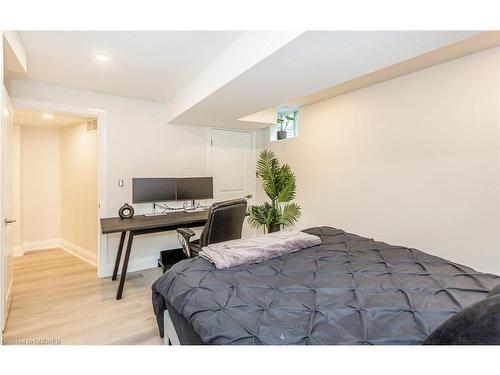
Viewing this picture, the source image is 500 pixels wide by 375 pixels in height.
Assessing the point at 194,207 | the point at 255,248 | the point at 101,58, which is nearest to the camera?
the point at 255,248

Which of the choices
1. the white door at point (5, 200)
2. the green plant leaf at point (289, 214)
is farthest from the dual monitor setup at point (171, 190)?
the white door at point (5, 200)

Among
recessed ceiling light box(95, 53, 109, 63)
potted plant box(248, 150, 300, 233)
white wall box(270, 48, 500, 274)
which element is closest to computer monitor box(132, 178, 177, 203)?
potted plant box(248, 150, 300, 233)

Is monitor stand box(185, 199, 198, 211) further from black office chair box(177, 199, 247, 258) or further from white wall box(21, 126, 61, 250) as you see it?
white wall box(21, 126, 61, 250)

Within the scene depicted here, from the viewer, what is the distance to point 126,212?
3.20 m

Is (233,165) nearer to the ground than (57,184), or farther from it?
farther from it

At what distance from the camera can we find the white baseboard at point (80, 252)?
3.62m

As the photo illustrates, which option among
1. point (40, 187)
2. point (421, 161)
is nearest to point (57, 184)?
point (40, 187)

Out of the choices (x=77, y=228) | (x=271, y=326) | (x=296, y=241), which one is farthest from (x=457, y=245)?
(x=77, y=228)

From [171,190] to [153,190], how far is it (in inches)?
9.3

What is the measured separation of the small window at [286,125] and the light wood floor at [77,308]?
277 centimetres

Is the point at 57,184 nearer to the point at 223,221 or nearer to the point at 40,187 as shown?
the point at 40,187

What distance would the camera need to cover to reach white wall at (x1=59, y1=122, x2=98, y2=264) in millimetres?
3646

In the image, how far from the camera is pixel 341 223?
3.32 metres
